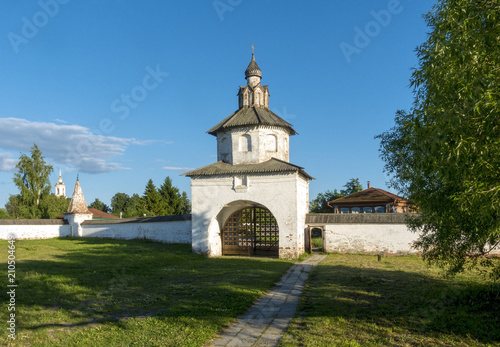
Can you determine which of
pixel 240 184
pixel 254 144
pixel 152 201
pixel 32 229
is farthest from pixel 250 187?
pixel 152 201

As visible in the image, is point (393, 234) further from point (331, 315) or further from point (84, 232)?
point (84, 232)

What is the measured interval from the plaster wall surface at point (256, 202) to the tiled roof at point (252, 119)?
10.2 feet

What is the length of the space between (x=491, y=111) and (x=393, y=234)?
55.4 feet

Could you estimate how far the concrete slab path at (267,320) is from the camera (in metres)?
6.48

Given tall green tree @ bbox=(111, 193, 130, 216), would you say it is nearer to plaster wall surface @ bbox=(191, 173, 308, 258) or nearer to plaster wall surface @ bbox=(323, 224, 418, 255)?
plaster wall surface @ bbox=(191, 173, 308, 258)

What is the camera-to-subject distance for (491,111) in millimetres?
5023

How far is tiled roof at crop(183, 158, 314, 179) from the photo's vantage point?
1919 centimetres

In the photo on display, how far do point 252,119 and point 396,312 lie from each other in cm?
1466

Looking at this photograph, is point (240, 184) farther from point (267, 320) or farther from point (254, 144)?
point (267, 320)

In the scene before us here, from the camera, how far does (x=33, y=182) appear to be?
141ft

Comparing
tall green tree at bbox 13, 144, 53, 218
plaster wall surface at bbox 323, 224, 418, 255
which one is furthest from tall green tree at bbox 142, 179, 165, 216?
plaster wall surface at bbox 323, 224, 418, 255

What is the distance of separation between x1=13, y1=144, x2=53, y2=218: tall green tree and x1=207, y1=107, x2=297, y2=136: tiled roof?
30.0m

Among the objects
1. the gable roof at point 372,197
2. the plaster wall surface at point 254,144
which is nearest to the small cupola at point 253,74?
the plaster wall surface at point 254,144

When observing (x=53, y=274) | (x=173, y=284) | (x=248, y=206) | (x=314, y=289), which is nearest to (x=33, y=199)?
(x=248, y=206)
